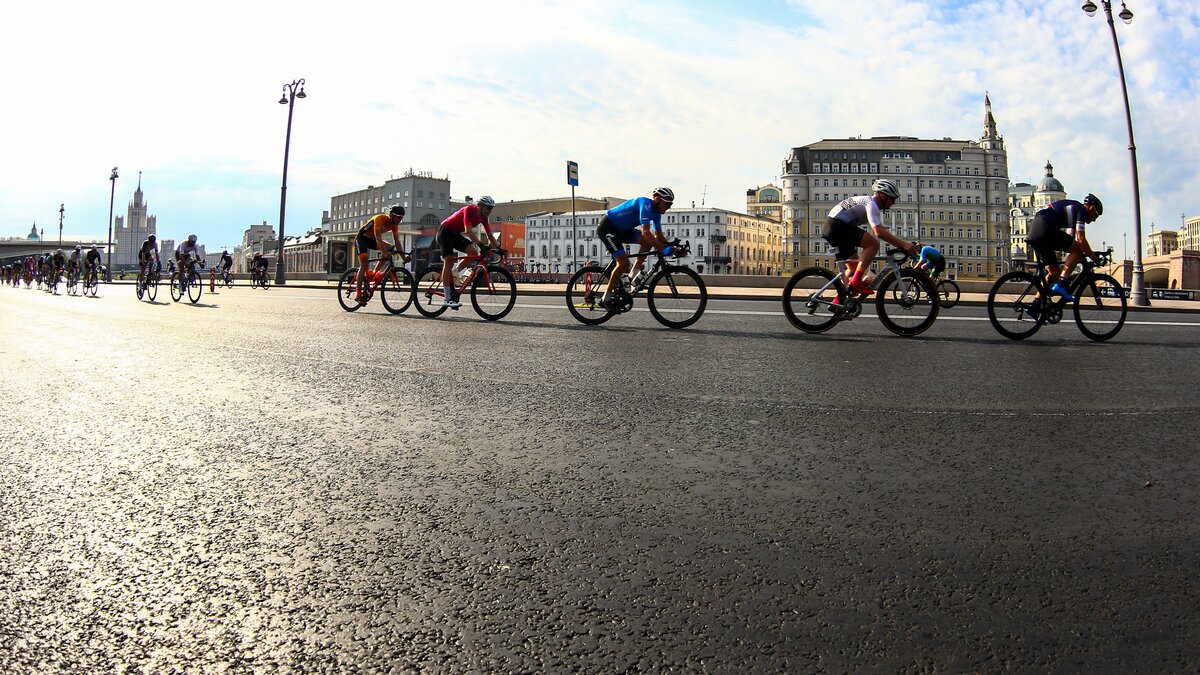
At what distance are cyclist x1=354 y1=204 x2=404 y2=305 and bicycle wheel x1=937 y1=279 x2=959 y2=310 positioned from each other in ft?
32.2

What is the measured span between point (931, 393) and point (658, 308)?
5.55 m

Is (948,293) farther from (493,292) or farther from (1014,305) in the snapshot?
(493,292)

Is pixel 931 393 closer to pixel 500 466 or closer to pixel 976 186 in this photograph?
pixel 500 466

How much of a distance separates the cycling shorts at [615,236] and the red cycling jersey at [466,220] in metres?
2.11

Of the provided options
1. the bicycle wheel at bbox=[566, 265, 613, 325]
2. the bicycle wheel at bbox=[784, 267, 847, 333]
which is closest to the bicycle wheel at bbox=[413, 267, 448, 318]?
the bicycle wheel at bbox=[566, 265, 613, 325]

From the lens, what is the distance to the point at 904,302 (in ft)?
30.2

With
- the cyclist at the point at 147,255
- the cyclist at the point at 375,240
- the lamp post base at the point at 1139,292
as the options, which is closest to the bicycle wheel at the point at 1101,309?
the cyclist at the point at 375,240

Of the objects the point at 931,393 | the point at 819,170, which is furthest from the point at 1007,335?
the point at 819,170

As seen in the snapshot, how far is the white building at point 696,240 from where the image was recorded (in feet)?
520

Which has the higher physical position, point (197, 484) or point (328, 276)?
point (328, 276)

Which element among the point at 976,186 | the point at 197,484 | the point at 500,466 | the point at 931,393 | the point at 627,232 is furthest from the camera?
the point at 976,186

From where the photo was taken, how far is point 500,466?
10.4ft

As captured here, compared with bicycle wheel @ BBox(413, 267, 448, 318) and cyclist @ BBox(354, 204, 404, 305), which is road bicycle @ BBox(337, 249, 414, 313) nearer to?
cyclist @ BBox(354, 204, 404, 305)

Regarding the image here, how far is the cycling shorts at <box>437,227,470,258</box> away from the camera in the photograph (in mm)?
11992
